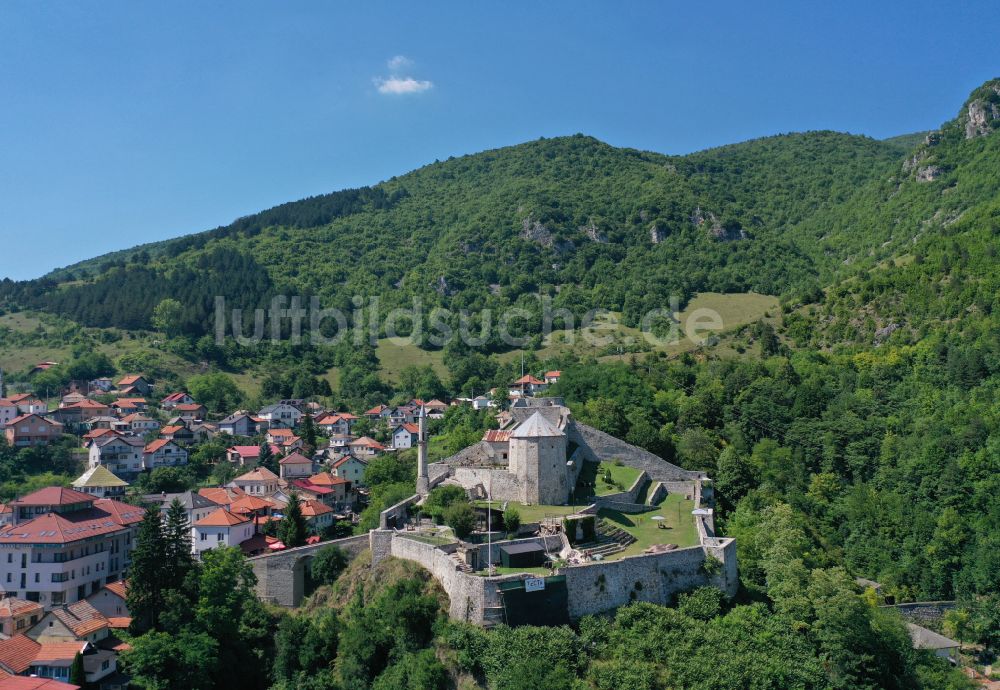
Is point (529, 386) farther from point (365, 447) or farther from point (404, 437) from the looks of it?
point (365, 447)

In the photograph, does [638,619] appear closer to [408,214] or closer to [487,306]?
[487,306]

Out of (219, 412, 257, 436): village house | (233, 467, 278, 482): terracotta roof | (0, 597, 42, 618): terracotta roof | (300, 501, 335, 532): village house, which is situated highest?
(219, 412, 257, 436): village house

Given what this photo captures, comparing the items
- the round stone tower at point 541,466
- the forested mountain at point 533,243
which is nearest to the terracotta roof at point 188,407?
the forested mountain at point 533,243

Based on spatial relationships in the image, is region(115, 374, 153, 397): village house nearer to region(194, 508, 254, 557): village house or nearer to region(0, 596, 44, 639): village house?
region(194, 508, 254, 557): village house

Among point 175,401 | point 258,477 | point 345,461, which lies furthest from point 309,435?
point 175,401

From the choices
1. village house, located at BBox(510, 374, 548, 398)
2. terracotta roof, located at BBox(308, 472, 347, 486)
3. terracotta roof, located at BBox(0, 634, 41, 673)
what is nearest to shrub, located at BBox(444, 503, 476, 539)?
terracotta roof, located at BBox(0, 634, 41, 673)

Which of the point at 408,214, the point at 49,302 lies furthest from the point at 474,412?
the point at 408,214

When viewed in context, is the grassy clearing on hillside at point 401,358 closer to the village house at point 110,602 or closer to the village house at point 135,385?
the village house at point 135,385
